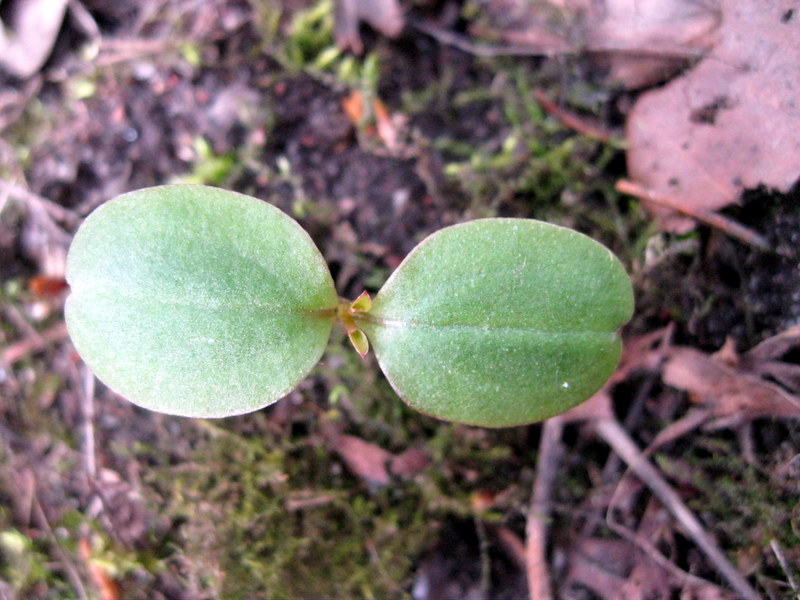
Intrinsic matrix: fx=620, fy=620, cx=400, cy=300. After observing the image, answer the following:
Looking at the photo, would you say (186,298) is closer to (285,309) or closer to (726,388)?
(285,309)

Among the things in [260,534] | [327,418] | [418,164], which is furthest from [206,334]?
[418,164]

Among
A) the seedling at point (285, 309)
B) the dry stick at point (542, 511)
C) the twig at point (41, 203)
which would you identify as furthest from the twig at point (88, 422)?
the dry stick at point (542, 511)

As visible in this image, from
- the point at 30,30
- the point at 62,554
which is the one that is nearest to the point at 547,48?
the point at 30,30

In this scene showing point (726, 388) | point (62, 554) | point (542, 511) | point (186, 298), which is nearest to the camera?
point (186, 298)

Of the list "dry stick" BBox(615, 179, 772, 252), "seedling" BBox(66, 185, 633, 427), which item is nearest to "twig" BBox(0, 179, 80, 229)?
"seedling" BBox(66, 185, 633, 427)

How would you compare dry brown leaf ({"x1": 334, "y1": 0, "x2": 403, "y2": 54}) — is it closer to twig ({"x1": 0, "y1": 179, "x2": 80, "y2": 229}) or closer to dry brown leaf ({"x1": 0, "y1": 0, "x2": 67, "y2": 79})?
dry brown leaf ({"x1": 0, "y1": 0, "x2": 67, "y2": 79})

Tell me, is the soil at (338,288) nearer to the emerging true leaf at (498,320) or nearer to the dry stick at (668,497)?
the dry stick at (668,497)
